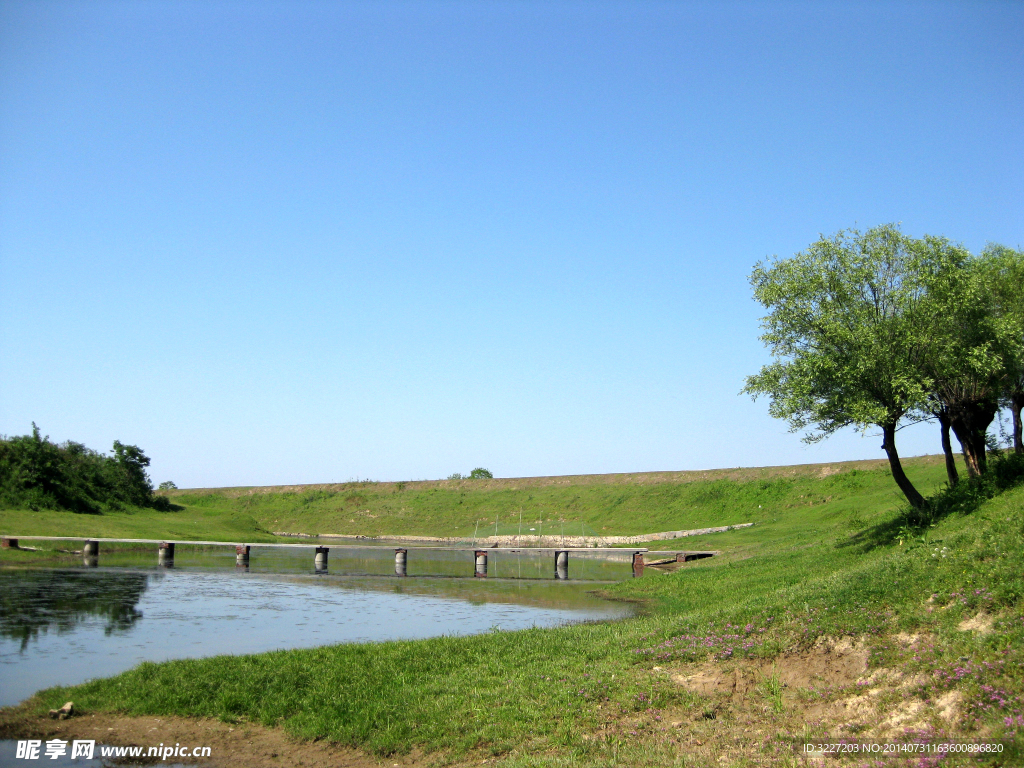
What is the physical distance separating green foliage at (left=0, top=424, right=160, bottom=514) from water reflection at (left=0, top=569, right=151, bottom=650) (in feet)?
69.2

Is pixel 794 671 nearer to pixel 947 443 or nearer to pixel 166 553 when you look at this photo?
pixel 947 443

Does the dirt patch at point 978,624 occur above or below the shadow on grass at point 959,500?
below

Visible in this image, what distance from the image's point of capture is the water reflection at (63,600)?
20.4 metres

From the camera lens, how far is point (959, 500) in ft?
69.8

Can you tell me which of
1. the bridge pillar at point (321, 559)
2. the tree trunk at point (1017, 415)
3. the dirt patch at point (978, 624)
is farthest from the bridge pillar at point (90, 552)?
the tree trunk at point (1017, 415)

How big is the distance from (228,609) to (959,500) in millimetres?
23597

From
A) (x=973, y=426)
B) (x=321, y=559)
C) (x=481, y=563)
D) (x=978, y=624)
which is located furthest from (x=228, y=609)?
(x=973, y=426)

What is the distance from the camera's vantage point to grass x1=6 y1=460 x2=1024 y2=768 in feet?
31.8

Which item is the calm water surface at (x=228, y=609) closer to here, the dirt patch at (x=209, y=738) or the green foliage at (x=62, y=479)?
the dirt patch at (x=209, y=738)

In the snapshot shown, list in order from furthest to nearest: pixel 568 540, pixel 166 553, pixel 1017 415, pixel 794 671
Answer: pixel 568 540, pixel 166 553, pixel 1017 415, pixel 794 671

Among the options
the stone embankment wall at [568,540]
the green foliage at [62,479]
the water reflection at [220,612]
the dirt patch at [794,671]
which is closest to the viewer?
the dirt patch at [794,671]

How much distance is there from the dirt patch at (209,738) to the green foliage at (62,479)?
154 feet

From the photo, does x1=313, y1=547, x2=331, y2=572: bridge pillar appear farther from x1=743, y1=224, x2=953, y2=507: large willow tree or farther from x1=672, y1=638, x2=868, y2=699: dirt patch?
x1=672, y1=638, x2=868, y2=699: dirt patch

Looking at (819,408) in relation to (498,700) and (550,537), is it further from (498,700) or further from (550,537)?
(550,537)
